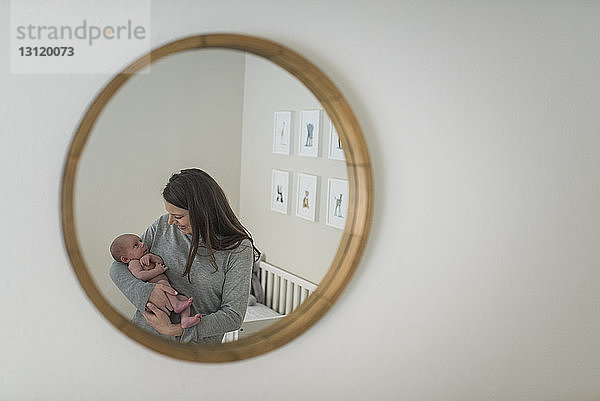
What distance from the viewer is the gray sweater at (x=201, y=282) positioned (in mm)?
1752

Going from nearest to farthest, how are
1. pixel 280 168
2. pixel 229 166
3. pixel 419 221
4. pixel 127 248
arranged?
1. pixel 127 248
2. pixel 229 166
3. pixel 280 168
4. pixel 419 221

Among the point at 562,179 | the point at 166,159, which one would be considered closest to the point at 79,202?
the point at 166,159

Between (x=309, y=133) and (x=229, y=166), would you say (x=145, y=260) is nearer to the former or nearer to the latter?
(x=229, y=166)

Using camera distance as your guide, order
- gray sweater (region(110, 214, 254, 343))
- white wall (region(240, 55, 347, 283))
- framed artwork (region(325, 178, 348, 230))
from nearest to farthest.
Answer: gray sweater (region(110, 214, 254, 343)) → white wall (region(240, 55, 347, 283)) → framed artwork (region(325, 178, 348, 230))

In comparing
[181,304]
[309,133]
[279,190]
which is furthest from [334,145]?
[181,304]

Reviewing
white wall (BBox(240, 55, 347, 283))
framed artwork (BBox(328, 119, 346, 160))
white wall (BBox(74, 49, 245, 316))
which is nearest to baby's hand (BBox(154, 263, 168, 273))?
white wall (BBox(74, 49, 245, 316))

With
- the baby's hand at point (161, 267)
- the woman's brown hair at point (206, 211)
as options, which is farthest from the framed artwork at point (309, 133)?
the baby's hand at point (161, 267)

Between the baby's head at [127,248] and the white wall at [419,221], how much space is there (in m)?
0.13

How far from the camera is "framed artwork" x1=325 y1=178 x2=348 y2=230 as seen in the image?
6.45 feet

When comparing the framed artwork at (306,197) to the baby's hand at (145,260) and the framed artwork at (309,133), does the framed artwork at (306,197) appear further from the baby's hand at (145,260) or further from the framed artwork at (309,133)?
the baby's hand at (145,260)

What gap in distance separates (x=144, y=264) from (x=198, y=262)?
6.0 inches

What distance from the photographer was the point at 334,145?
1.95m

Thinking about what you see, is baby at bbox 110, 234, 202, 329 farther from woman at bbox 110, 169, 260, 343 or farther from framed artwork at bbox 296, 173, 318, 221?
framed artwork at bbox 296, 173, 318, 221

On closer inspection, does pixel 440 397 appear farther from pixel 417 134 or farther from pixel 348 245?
pixel 417 134
